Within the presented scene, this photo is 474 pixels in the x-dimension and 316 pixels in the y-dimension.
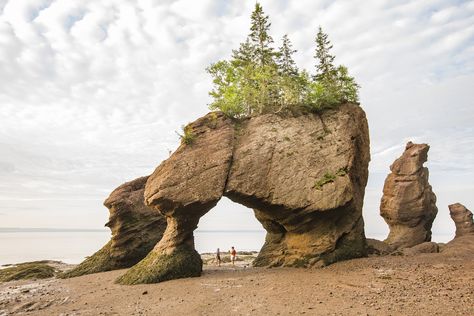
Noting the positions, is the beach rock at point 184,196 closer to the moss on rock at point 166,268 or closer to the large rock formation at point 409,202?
the moss on rock at point 166,268

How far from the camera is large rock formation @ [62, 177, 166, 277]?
32.6 metres

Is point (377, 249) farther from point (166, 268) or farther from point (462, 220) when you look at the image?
point (462, 220)

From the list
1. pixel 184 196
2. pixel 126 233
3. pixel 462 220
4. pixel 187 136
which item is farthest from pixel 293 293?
pixel 462 220

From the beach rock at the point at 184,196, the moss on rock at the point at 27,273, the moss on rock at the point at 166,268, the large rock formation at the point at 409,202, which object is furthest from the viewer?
the large rock formation at the point at 409,202

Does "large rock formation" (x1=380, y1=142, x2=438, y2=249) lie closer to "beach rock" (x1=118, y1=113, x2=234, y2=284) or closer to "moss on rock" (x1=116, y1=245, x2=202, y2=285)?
"beach rock" (x1=118, y1=113, x2=234, y2=284)

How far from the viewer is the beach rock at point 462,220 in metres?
46.0

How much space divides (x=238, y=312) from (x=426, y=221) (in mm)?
38173

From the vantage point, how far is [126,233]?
33.2m

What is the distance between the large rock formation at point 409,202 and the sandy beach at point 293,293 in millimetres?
20764

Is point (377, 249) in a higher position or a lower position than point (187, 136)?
lower

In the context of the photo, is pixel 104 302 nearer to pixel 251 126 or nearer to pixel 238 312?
pixel 238 312

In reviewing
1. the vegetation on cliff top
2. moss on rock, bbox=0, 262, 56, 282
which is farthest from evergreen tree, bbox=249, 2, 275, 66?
moss on rock, bbox=0, 262, 56, 282

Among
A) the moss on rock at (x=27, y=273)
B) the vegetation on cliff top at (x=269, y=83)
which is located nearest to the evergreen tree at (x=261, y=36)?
the vegetation on cliff top at (x=269, y=83)

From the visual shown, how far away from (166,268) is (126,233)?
11049mm
